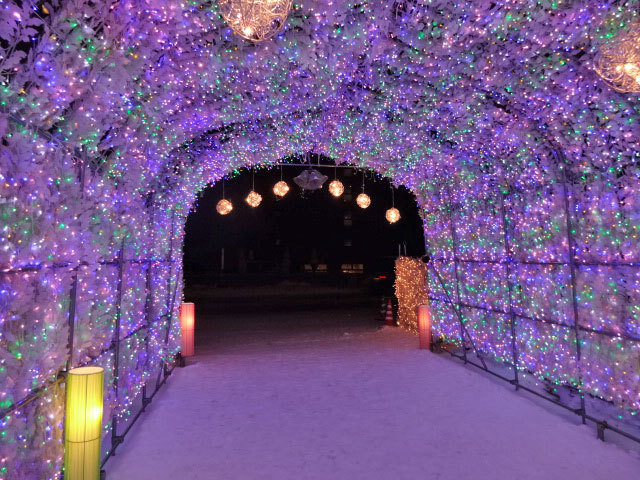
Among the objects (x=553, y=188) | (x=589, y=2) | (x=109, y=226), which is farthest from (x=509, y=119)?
(x=109, y=226)

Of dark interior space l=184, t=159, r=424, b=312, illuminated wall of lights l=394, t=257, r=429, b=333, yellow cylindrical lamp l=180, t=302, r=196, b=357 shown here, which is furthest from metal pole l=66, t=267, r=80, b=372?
dark interior space l=184, t=159, r=424, b=312

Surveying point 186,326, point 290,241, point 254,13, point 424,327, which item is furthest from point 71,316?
point 290,241

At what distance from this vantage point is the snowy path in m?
3.79

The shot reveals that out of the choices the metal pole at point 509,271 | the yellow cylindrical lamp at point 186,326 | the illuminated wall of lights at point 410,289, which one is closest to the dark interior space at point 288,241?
the illuminated wall of lights at point 410,289

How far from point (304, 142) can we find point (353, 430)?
5.16 meters

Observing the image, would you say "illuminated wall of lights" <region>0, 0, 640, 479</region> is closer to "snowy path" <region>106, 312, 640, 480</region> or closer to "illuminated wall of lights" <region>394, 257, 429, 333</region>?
"snowy path" <region>106, 312, 640, 480</region>

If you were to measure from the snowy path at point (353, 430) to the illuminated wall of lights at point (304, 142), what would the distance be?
657mm

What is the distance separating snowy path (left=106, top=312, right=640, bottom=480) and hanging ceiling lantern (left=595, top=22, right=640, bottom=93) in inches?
133

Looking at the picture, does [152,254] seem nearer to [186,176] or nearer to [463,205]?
[186,176]

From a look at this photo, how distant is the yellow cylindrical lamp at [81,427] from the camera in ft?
10.2

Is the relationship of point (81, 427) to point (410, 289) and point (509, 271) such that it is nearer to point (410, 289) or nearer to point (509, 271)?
point (509, 271)

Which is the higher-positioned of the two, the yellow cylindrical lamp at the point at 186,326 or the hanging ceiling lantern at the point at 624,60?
the hanging ceiling lantern at the point at 624,60

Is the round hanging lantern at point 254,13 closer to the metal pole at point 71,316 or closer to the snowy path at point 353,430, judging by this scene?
the metal pole at point 71,316

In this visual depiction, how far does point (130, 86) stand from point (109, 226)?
51.5 inches
